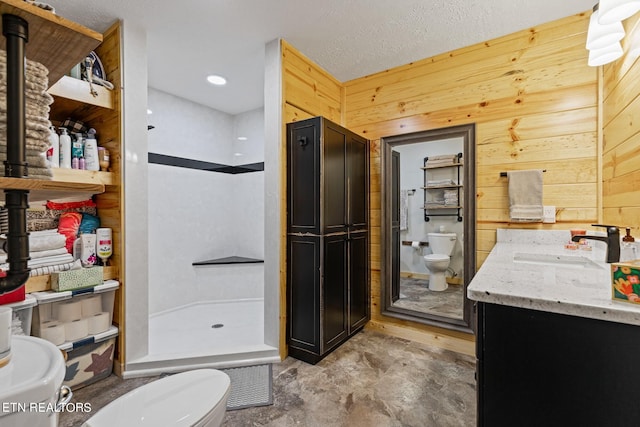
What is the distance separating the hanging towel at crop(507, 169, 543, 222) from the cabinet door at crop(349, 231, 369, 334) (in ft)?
3.96

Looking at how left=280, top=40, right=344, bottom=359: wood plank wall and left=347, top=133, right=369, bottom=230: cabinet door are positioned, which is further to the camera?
left=347, top=133, right=369, bottom=230: cabinet door

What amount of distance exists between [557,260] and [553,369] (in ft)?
3.90

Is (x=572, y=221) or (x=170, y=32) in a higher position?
(x=170, y=32)

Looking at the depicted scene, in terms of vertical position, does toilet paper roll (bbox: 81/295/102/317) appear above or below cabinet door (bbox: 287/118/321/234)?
below

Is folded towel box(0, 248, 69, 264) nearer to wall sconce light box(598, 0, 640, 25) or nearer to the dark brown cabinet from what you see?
the dark brown cabinet

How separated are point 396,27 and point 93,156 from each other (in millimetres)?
2306

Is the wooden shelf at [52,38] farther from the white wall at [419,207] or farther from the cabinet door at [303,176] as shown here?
the white wall at [419,207]

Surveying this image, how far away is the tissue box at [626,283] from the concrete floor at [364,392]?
3.92 feet

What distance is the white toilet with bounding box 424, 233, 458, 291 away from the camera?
106 inches

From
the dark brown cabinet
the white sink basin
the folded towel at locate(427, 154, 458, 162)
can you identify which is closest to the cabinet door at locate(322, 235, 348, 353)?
the dark brown cabinet

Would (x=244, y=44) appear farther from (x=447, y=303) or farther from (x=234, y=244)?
(x=447, y=303)

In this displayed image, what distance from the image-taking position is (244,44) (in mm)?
2426

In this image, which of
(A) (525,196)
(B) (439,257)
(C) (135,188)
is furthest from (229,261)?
(A) (525,196)

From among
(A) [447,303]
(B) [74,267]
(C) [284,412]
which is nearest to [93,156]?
(B) [74,267]
